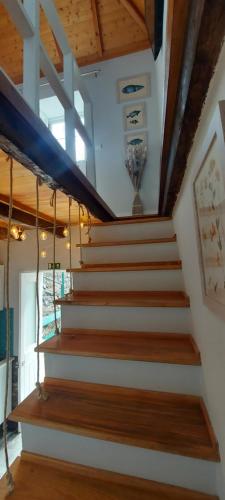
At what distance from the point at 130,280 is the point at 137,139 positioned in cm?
267

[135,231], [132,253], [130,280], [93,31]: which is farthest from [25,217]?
[93,31]

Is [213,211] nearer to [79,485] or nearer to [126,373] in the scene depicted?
[126,373]

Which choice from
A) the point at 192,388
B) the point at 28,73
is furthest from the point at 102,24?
the point at 192,388

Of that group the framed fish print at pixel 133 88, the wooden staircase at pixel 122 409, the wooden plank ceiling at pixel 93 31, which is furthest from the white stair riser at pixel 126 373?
the framed fish print at pixel 133 88

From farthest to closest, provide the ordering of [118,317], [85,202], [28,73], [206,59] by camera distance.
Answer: [85,202], [118,317], [28,73], [206,59]

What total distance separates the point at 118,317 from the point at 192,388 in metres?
0.51

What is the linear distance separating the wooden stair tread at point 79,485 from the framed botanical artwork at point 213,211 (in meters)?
0.68

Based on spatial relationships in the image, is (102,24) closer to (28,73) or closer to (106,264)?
(28,73)

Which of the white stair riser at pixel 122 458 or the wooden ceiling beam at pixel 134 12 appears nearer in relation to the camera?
the white stair riser at pixel 122 458

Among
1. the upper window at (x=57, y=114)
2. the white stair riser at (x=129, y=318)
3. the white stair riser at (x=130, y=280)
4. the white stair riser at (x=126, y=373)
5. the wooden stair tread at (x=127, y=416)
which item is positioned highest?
the upper window at (x=57, y=114)

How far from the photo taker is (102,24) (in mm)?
3576

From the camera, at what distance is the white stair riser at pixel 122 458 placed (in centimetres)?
79

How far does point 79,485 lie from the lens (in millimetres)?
826

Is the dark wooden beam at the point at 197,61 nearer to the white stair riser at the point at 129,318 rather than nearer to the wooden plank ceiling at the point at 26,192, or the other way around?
the white stair riser at the point at 129,318
